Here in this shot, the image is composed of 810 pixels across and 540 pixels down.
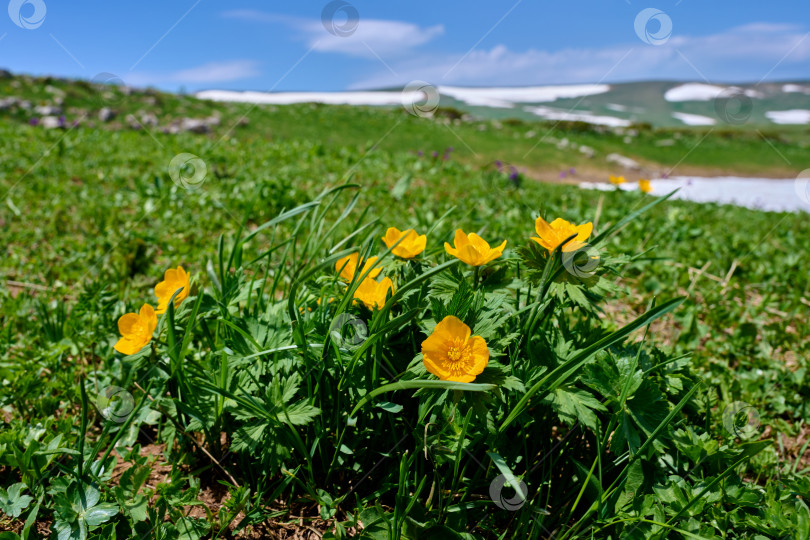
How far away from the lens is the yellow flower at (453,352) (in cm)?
90

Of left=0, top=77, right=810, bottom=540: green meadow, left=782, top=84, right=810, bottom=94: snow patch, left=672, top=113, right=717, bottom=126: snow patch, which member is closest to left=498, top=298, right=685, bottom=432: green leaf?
left=0, top=77, right=810, bottom=540: green meadow

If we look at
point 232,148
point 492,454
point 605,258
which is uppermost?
point 232,148

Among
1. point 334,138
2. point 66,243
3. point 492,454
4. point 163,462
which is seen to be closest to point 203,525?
point 163,462

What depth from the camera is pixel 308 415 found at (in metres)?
1.05

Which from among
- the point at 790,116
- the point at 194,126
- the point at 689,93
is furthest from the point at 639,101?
the point at 194,126

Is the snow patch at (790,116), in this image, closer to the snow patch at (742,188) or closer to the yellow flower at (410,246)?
the snow patch at (742,188)

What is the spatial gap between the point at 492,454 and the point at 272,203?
2.57 meters

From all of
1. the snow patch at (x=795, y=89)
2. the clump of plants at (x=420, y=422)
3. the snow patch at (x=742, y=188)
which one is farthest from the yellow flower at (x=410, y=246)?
the snow patch at (x=795, y=89)

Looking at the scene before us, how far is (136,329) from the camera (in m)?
1.12

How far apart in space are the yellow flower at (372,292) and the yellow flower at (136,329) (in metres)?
0.43

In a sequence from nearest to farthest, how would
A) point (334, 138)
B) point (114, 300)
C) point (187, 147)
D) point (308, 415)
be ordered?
point (308, 415) < point (114, 300) < point (187, 147) < point (334, 138)

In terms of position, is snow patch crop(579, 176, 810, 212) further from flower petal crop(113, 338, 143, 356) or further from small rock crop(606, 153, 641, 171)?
flower petal crop(113, 338, 143, 356)

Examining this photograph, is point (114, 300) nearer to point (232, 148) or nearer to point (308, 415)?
point (308, 415)

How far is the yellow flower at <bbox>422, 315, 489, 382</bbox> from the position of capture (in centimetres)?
90
